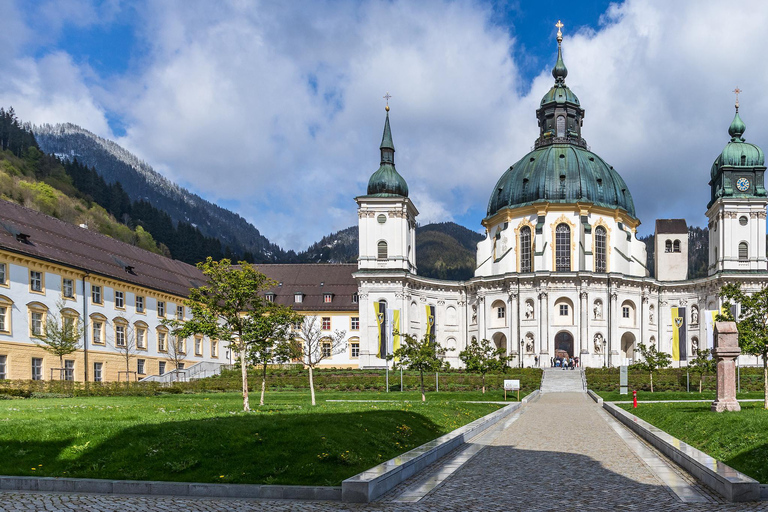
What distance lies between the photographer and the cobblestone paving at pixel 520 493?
478 inches

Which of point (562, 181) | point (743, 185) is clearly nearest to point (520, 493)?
point (562, 181)

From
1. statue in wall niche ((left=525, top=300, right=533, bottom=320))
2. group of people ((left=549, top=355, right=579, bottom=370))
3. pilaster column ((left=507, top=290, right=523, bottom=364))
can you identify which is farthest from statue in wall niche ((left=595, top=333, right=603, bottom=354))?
pilaster column ((left=507, top=290, right=523, bottom=364))

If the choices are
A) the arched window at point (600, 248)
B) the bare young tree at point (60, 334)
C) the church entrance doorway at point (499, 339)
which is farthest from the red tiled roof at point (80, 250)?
the arched window at point (600, 248)

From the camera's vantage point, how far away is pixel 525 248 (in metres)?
91.9

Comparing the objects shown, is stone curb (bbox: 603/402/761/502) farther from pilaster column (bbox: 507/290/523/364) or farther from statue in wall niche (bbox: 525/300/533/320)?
pilaster column (bbox: 507/290/523/364)

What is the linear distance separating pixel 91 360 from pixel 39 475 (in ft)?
145

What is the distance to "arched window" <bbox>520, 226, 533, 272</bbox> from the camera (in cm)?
9138

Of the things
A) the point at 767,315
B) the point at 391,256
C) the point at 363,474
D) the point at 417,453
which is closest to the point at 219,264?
the point at 417,453

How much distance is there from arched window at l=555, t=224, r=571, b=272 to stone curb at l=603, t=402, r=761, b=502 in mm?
69340

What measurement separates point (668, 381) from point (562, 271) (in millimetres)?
29550

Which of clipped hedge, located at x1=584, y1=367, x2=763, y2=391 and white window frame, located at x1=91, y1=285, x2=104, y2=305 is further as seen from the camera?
clipped hedge, located at x1=584, y1=367, x2=763, y2=391

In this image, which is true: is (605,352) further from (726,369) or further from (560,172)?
(726,369)

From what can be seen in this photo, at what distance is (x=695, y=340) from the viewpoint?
302 ft

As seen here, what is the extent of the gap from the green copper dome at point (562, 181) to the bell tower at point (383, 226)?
48.8 ft
